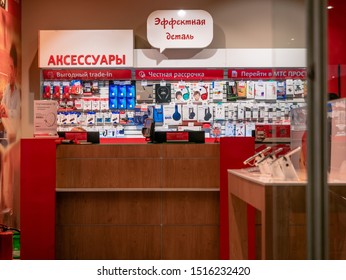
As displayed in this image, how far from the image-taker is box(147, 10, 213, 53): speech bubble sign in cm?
746

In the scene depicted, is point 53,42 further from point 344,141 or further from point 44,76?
point 344,141

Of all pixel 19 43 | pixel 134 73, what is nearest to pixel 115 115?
pixel 134 73

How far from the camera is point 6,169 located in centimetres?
706

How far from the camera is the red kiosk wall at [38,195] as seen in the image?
17.9ft

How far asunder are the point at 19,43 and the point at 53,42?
58 cm

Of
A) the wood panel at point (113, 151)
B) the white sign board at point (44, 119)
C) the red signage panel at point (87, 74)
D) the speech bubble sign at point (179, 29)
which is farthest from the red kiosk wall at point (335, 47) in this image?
the red signage panel at point (87, 74)

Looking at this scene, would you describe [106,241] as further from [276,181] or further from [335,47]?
[335,47]

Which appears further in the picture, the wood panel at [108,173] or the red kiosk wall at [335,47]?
the wood panel at [108,173]

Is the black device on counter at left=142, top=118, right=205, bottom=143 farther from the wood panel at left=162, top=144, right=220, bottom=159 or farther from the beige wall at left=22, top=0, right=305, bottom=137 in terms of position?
the beige wall at left=22, top=0, right=305, bottom=137

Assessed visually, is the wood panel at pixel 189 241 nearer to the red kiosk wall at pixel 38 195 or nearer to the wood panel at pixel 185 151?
the wood panel at pixel 185 151

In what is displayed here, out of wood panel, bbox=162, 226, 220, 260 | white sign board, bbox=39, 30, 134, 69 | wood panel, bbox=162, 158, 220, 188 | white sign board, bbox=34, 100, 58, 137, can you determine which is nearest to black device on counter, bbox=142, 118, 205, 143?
wood panel, bbox=162, 158, 220, 188

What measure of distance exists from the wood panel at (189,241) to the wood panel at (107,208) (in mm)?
202

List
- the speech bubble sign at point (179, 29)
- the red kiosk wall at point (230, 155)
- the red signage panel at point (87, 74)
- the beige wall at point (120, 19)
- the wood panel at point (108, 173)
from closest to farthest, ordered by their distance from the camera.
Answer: the red kiosk wall at point (230, 155) → the wood panel at point (108, 173) → the speech bubble sign at point (179, 29) → the red signage panel at point (87, 74) → the beige wall at point (120, 19)

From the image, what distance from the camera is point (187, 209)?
563 centimetres
